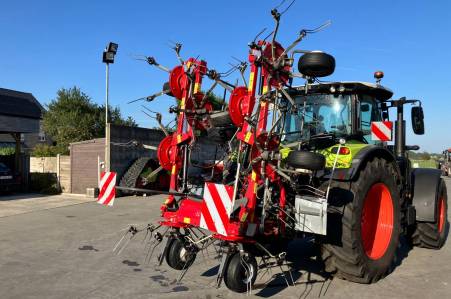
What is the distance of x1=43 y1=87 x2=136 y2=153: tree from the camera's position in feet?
79.9

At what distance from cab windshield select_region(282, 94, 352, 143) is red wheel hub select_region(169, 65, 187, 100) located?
147cm

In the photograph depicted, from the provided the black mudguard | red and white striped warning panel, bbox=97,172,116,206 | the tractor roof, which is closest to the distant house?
red and white striped warning panel, bbox=97,172,116,206

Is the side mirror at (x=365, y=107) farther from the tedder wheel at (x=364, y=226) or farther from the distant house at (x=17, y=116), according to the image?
the distant house at (x=17, y=116)

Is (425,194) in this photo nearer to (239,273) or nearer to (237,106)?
(237,106)

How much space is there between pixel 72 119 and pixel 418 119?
2224 cm

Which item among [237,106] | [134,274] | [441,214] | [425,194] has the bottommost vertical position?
[134,274]

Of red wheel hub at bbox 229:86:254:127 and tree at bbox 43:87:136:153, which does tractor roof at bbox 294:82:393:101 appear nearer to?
red wheel hub at bbox 229:86:254:127

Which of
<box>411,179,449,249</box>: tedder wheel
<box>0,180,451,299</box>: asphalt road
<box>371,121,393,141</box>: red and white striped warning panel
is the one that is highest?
<box>371,121,393,141</box>: red and white striped warning panel

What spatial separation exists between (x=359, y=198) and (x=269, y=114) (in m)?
1.30

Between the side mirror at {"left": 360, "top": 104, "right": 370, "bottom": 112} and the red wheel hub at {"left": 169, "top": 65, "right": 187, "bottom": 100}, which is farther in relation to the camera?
the side mirror at {"left": 360, "top": 104, "right": 370, "bottom": 112}

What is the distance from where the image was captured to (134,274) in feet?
16.4

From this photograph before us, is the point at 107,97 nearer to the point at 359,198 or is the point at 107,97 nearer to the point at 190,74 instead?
the point at 190,74

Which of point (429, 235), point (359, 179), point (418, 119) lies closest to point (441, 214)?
point (429, 235)

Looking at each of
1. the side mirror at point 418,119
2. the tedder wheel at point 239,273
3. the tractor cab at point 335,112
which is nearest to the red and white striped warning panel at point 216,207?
the tedder wheel at point 239,273
